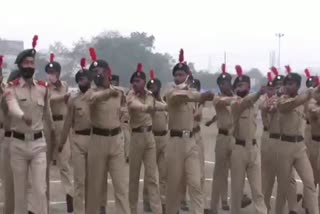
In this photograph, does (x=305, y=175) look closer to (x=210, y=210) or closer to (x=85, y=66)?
(x=210, y=210)

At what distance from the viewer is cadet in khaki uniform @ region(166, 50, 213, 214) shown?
381 inches

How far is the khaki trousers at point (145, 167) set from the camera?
11.0 m

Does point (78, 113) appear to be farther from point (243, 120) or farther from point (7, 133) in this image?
point (243, 120)

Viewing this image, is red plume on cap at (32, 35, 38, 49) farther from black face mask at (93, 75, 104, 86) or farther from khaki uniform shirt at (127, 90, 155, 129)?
khaki uniform shirt at (127, 90, 155, 129)

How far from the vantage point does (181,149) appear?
9.83 metres

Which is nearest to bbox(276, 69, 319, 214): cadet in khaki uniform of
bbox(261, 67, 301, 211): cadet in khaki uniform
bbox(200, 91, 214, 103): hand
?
bbox(261, 67, 301, 211): cadet in khaki uniform

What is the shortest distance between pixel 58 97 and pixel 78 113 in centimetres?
143

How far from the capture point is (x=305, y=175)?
10.3 m

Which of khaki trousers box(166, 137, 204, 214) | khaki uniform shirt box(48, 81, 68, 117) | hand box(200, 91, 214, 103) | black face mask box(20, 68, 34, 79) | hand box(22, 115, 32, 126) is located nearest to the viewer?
hand box(22, 115, 32, 126)

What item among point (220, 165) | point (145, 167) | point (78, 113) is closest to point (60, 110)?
point (78, 113)

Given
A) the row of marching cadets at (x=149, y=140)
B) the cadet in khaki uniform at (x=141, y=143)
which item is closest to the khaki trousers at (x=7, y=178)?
Answer: the row of marching cadets at (x=149, y=140)

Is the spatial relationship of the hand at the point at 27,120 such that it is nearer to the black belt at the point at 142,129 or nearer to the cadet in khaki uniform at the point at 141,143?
the cadet in khaki uniform at the point at 141,143

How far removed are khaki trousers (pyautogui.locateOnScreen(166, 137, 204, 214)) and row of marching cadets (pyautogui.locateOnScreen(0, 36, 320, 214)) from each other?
0.01m

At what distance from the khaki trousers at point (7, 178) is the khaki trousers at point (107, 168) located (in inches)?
40.4
